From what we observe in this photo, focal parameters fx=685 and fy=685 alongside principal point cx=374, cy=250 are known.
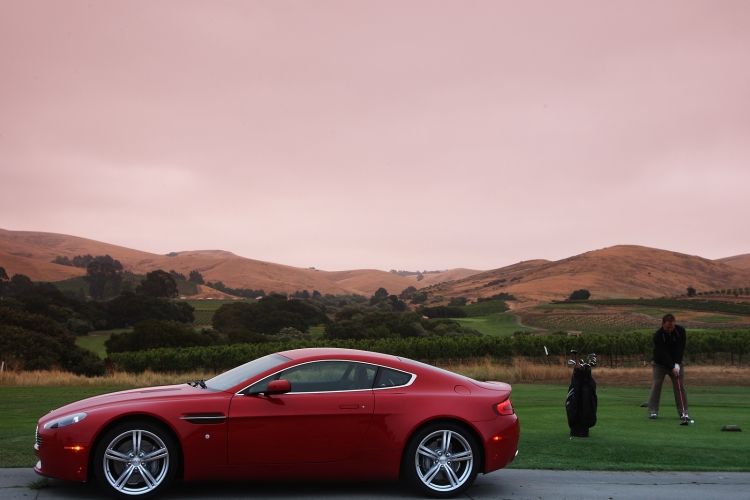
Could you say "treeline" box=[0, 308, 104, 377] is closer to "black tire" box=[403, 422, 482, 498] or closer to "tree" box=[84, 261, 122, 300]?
"black tire" box=[403, 422, 482, 498]

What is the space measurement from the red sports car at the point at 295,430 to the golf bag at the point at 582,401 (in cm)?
360

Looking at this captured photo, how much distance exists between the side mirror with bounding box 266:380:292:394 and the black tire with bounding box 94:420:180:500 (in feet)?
3.46

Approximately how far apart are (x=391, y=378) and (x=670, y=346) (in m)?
7.32

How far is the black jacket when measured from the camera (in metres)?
12.2

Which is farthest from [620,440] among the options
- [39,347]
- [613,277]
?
[613,277]

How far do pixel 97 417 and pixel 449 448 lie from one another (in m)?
3.43

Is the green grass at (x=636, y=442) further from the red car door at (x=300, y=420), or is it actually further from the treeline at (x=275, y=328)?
the treeline at (x=275, y=328)

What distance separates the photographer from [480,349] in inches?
1780

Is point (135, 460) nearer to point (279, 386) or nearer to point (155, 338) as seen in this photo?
point (279, 386)

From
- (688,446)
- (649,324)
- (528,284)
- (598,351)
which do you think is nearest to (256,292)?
(528,284)

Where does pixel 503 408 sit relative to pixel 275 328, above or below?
above

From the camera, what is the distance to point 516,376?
3061cm

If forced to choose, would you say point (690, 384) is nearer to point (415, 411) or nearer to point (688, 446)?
point (688, 446)

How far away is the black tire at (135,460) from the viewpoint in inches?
250
